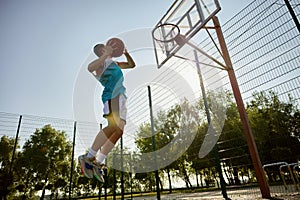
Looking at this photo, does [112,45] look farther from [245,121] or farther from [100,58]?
[245,121]

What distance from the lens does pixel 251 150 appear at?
4.20 metres

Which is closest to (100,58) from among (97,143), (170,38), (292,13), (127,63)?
(127,63)

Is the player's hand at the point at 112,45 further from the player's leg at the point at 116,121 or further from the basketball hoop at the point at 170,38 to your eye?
the basketball hoop at the point at 170,38

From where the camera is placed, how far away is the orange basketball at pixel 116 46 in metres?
2.58

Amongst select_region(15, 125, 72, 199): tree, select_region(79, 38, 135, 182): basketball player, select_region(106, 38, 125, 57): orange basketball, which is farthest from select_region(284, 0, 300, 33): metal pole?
select_region(15, 125, 72, 199): tree

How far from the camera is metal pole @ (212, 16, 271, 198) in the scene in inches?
154

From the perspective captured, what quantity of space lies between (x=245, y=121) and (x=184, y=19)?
2.69 metres

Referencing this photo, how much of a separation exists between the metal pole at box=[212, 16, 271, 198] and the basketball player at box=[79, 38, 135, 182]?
118 inches

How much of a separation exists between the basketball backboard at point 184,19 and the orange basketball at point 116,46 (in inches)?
95.3

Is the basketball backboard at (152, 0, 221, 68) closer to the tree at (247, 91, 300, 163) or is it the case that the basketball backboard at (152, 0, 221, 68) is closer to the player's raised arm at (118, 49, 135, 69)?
the tree at (247, 91, 300, 163)

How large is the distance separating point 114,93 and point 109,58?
0.46 meters

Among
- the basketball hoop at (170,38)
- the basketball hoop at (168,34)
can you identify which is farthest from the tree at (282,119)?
the basketball hoop at (168,34)

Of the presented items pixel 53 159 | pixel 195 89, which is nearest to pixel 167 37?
pixel 195 89

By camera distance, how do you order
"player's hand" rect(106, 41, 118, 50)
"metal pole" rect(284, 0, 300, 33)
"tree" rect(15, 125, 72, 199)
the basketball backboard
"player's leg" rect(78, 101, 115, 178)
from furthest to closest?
1. "tree" rect(15, 125, 72, 199)
2. the basketball backboard
3. "metal pole" rect(284, 0, 300, 33)
4. "player's hand" rect(106, 41, 118, 50)
5. "player's leg" rect(78, 101, 115, 178)
